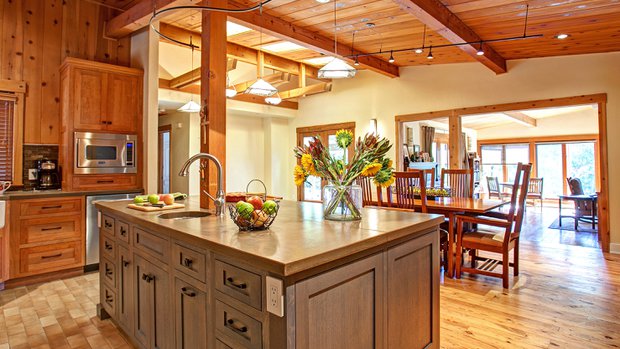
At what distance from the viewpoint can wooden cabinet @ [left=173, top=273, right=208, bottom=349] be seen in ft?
4.88

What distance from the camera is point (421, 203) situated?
360 cm

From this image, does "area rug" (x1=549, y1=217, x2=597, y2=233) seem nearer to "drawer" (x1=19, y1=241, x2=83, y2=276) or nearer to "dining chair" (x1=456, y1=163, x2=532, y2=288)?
"dining chair" (x1=456, y1=163, x2=532, y2=288)

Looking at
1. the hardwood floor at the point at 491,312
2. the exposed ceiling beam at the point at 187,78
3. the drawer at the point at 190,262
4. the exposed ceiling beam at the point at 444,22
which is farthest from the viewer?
the exposed ceiling beam at the point at 187,78

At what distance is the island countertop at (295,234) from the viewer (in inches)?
46.6

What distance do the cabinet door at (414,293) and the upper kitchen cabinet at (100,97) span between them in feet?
12.4

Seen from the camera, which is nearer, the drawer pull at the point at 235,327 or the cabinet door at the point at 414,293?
the drawer pull at the point at 235,327

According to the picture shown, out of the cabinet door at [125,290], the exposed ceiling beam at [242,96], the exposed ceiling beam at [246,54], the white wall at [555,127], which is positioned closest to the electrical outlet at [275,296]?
the cabinet door at [125,290]

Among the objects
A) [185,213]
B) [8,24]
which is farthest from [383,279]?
[8,24]

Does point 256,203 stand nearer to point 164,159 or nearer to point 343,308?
point 343,308

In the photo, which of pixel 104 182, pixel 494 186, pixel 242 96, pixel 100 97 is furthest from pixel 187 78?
pixel 494 186

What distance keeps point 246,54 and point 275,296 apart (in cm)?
536

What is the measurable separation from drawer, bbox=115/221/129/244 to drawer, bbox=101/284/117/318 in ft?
1.45

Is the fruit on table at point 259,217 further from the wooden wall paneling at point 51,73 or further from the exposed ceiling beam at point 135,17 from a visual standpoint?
the wooden wall paneling at point 51,73

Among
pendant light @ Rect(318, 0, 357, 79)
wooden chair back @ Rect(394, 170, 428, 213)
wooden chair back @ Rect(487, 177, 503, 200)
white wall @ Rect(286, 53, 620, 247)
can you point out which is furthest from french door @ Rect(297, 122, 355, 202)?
wooden chair back @ Rect(487, 177, 503, 200)
